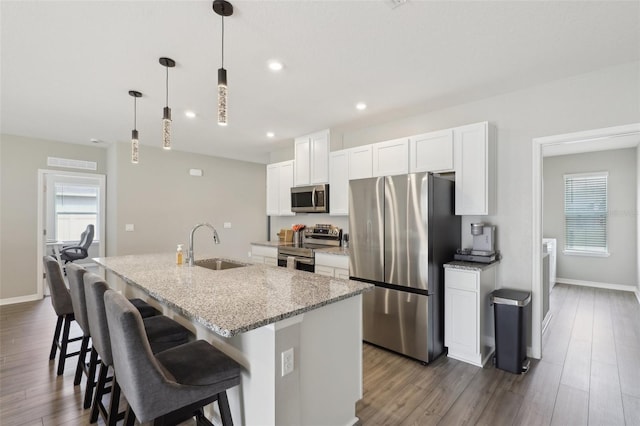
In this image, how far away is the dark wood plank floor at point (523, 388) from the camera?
2082 mm

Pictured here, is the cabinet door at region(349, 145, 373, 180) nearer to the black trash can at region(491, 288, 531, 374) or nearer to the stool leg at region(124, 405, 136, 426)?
the black trash can at region(491, 288, 531, 374)

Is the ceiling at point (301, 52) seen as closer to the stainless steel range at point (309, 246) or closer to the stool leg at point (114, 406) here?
the stainless steel range at point (309, 246)

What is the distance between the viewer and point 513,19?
76.4 inches

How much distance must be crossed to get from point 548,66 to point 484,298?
→ 210 centimetres

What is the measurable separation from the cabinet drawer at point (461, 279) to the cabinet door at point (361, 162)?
1531mm

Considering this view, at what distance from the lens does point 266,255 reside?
4836 mm

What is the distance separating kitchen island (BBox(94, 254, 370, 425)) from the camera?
1.44 meters

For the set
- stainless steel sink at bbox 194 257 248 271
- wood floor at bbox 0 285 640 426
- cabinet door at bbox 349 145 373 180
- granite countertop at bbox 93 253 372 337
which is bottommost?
wood floor at bbox 0 285 640 426

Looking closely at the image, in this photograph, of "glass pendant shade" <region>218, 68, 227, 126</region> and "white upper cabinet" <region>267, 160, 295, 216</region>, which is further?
"white upper cabinet" <region>267, 160, 295, 216</region>

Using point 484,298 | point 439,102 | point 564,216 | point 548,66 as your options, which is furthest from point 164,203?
point 564,216

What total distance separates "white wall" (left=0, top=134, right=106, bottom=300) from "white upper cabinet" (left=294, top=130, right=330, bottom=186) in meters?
→ 4.15

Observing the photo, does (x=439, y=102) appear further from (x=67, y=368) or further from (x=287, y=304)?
(x=67, y=368)

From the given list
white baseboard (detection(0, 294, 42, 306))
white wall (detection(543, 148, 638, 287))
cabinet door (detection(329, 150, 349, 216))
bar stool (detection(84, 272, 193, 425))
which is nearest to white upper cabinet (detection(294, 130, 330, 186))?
cabinet door (detection(329, 150, 349, 216))

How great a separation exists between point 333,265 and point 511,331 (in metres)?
1.91
